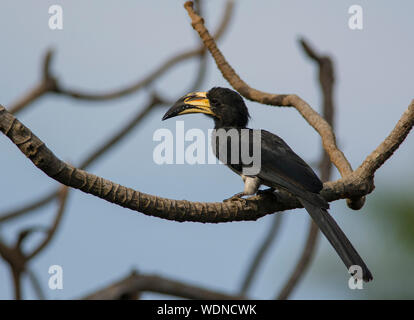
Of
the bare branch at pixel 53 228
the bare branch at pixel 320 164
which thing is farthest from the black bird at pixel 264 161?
the bare branch at pixel 53 228

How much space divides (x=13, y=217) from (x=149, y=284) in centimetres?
186

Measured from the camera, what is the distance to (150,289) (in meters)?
5.34

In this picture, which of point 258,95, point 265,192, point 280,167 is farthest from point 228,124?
point 265,192

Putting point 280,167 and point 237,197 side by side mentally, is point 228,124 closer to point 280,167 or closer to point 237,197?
point 280,167

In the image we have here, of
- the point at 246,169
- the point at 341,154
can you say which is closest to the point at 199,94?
the point at 246,169

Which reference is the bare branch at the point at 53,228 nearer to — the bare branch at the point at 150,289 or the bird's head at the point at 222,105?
the bare branch at the point at 150,289

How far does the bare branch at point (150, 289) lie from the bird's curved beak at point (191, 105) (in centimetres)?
129

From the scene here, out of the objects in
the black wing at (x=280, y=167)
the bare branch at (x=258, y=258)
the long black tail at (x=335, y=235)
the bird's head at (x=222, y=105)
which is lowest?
the bare branch at (x=258, y=258)

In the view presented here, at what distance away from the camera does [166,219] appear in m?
3.70

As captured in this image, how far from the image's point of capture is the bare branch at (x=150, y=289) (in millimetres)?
5207

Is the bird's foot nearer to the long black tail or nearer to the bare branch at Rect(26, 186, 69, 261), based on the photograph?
the long black tail
